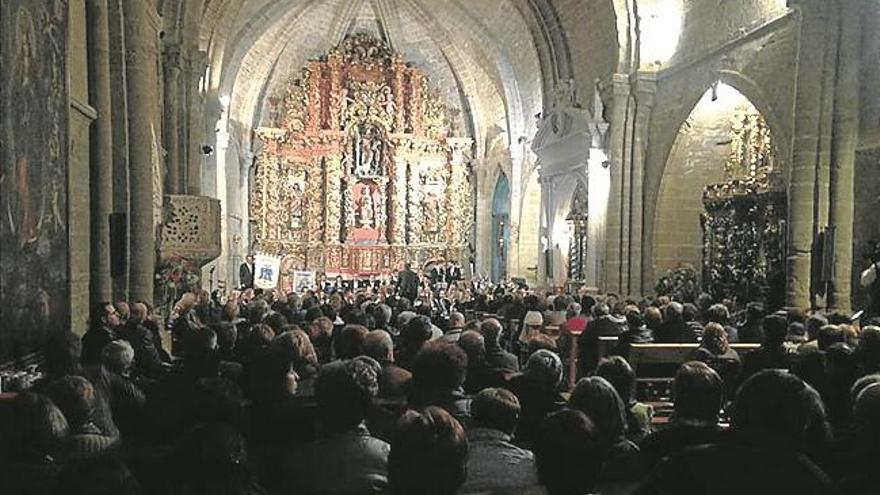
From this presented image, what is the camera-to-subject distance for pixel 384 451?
3641 millimetres

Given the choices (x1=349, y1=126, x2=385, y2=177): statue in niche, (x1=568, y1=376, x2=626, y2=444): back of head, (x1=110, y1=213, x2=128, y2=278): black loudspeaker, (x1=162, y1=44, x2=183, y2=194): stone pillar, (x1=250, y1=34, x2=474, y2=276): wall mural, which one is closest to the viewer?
(x1=568, y1=376, x2=626, y2=444): back of head

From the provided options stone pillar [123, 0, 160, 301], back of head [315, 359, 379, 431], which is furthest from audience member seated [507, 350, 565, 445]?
stone pillar [123, 0, 160, 301]

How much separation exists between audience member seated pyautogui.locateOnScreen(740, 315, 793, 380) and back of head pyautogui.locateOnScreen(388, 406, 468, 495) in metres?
4.16

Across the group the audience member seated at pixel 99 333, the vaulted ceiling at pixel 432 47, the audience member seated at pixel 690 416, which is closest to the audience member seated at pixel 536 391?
the audience member seated at pixel 690 416

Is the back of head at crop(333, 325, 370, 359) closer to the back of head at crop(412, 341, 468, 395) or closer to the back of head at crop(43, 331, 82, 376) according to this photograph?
the back of head at crop(412, 341, 468, 395)

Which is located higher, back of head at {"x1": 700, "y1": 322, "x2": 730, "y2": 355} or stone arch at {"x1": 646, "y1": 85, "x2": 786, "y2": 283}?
stone arch at {"x1": 646, "y1": 85, "x2": 786, "y2": 283}

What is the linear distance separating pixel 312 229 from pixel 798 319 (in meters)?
24.4

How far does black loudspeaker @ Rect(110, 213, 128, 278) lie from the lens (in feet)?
35.6

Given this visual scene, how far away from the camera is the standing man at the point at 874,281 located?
33.6 ft

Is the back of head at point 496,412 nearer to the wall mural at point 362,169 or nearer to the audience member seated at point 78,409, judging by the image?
the audience member seated at point 78,409

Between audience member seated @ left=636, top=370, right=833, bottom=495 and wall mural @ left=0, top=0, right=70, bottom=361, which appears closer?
audience member seated @ left=636, top=370, right=833, bottom=495

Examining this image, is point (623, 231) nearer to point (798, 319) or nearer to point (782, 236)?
point (782, 236)

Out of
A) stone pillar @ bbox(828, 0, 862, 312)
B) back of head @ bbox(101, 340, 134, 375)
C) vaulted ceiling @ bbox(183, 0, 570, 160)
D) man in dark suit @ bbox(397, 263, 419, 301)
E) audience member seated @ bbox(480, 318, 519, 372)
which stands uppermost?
vaulted ceiling @ bbox(183, 0, 570, 160)

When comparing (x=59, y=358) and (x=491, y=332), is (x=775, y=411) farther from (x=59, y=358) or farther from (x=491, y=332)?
(x=491, y=332)
